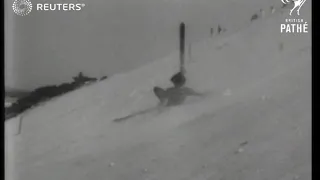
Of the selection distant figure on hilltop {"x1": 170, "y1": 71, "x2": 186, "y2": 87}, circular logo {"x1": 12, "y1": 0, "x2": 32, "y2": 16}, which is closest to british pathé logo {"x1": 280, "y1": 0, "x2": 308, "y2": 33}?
distant figure on hilltop {"x1": 170, "y1": 71, "x2": 186, "y2": 87}

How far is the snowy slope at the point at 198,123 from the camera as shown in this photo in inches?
Result: 31.0

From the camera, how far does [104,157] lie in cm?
79

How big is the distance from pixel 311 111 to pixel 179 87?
0.89ft

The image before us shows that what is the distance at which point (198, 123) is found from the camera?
80 cm

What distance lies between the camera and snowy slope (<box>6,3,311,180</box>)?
79 cm

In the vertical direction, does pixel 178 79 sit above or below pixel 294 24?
below

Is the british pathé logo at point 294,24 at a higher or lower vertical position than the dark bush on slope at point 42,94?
higher

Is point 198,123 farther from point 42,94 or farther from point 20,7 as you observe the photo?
point 20,7

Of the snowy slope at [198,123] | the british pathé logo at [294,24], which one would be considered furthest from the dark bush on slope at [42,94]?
the british pathé logo at [294,24]

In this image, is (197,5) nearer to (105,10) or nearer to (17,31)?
(105,10)

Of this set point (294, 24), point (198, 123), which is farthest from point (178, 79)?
point (294, 24)

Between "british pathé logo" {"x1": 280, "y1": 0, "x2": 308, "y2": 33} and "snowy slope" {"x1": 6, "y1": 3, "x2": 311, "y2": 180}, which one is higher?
"british pathé logo" {"x1": 280, "y1": 0, "x2": 308, "y2": 33}

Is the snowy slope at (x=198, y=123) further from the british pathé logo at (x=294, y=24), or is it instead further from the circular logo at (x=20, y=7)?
the circular logo at (x=20, y=7)

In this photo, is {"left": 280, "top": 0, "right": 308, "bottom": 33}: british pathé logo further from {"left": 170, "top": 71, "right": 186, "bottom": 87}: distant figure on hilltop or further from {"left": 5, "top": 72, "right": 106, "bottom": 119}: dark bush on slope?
{"left": 5, "top": 72, "right": 106, "bottom": 119}: dark bush on slope
